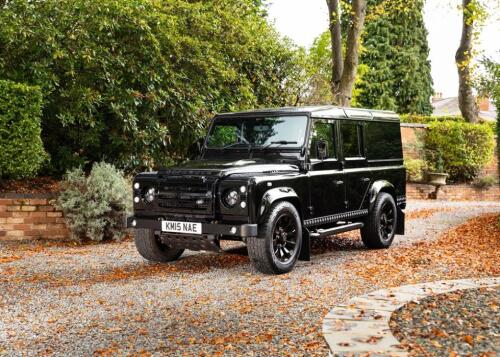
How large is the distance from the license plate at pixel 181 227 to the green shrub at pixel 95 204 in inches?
111

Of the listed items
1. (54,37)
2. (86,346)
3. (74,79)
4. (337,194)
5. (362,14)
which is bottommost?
(86,346)

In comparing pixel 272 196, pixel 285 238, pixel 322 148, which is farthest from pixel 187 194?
pixel 322 148

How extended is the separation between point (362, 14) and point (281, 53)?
4834mm

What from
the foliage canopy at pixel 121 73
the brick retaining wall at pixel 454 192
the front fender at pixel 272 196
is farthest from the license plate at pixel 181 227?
the brick retaining wall at pixel 454 192

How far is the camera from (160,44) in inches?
452

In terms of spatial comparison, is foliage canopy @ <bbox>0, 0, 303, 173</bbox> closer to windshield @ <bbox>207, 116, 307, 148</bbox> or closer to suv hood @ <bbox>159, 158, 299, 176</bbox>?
windshield @ <bbox>207, 116, 307, 148</bbox>

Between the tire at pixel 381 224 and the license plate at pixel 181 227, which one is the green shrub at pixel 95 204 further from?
the tire at pixel 381 224

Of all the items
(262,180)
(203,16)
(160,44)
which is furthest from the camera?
(203,16)

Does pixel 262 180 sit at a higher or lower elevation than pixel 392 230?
higher

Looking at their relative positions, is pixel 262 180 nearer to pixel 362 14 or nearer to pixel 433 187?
pixel 362 14

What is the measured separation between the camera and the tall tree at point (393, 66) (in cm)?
3956

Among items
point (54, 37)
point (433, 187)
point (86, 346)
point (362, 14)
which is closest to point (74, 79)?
point (54, 37)

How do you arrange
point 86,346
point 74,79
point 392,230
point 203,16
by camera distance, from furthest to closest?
point 203,16 < point 74,79 < point 392,230 < point 86,346

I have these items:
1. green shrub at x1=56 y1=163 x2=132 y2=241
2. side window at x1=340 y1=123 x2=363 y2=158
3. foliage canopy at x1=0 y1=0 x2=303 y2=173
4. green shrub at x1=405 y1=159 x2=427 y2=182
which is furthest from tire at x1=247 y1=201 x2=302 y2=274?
green shrub at x1=405 y1=159 x2=427 y2=182
